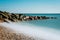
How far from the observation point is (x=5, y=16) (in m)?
27.9

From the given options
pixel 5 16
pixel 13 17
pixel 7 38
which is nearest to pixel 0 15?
pixel 5 16

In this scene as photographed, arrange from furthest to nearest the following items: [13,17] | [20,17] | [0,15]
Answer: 1. [20,17]
2. [13,17]
3. [0,15]

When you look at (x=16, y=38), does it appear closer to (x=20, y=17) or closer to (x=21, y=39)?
(x=21, y=39)

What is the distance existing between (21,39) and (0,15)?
19924 mm

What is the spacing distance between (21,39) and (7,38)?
27.2 inches

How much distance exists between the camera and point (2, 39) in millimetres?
8180

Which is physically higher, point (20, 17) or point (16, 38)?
point (16, 38)

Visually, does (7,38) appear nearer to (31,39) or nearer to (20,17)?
(31,39)

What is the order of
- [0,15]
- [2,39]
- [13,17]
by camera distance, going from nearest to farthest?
[2,39] < [0,15] < [13,17]

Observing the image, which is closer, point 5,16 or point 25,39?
point 25,39

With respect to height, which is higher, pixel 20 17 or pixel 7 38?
pixel 7 38

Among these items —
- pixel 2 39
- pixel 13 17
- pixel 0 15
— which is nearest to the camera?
pixel 2 39

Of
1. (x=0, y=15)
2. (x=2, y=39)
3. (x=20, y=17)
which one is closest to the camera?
(x=2, y=39)

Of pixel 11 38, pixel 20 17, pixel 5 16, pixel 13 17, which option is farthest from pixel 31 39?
pixel 20 17
